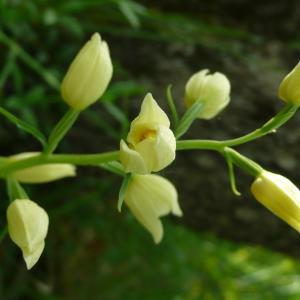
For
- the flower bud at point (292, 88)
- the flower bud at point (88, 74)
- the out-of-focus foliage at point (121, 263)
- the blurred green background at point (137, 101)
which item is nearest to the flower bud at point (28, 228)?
the flower bud at point (88, 74)

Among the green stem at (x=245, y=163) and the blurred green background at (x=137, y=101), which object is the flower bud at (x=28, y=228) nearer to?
the green stem at (x=245, y=163)

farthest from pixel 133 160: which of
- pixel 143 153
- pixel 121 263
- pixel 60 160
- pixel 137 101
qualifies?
pixel 121 263

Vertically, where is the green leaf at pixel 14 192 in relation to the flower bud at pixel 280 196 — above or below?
below

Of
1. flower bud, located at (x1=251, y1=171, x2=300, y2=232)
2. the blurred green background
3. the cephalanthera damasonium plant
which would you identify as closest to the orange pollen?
the cephalanthera damasonium plant

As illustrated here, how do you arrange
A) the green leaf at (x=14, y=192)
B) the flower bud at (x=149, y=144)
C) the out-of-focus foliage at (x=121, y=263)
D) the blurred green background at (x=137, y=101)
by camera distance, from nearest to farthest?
the flower bud at (x=149, y=144) < the green leaf at (x=14, y=192) < the blurred green background at (x=137, y=101) < the out-of-focus foliage at (x=121, y=263)

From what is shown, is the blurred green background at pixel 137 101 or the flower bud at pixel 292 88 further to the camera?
the blurred green background at pixel 137 101

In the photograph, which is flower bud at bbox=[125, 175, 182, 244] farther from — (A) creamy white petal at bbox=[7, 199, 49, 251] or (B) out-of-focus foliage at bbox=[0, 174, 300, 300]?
(B) out-of-focus foliage at bbox=[0, 174, 300, 300]
